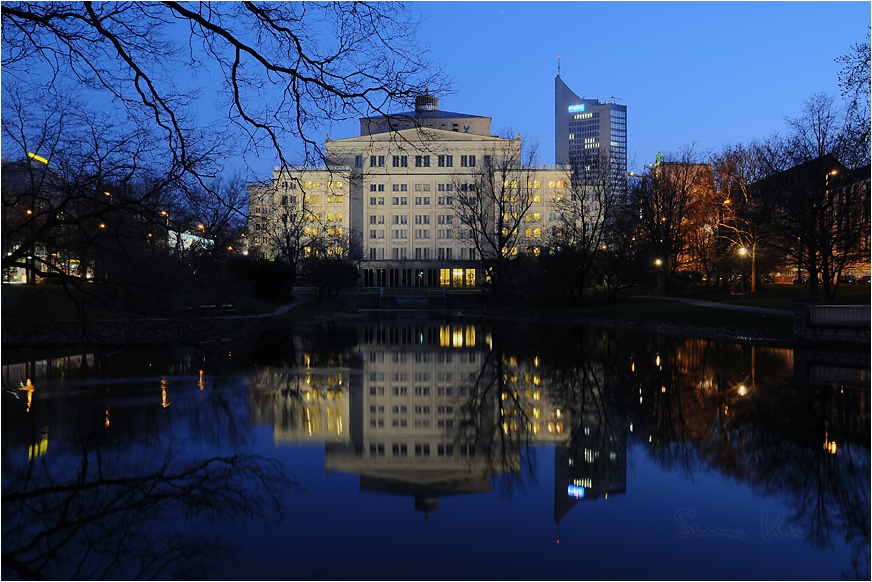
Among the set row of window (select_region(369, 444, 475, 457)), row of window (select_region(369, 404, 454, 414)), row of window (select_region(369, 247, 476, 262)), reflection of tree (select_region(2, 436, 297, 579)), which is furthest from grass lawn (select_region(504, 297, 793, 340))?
row of window (select_region(369, 247, 476, 262))

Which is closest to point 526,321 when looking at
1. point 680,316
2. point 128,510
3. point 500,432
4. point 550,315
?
point 550,315

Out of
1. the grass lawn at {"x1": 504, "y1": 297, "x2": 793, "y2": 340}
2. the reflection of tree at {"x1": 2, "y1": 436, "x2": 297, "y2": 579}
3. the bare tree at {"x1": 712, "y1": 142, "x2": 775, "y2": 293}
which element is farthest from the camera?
the bare tree at {"x1": 712, "y1": 142, "x2": 775, "y2": 293}

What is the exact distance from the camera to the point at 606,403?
538 inches

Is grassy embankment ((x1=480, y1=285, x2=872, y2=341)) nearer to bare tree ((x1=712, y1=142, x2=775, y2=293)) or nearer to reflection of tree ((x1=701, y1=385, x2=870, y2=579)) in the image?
bare tree ((x1=712, y1=142, x2=775, y2=293))

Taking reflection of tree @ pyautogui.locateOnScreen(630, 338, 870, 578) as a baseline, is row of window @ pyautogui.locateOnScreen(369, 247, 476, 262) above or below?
above

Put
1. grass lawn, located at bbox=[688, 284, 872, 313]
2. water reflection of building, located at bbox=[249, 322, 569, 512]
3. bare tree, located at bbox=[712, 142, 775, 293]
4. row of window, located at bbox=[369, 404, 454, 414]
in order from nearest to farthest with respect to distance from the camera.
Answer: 1. water reflection of building, located at bbox=[249, 322, 569, 512]
2. row of window, located at bbox=[369, 404, 454, 414]
3. grass lawn, located at bbox=[688, 284, 872, 313]
4. bare tree, located at bbox=[712, 142, 775, 293]

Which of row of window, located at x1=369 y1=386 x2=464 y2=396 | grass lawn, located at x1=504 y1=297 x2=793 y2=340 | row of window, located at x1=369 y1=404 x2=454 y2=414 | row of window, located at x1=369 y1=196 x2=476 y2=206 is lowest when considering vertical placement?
row of window, located at x1=369 y1=386 x2=464 y2=396

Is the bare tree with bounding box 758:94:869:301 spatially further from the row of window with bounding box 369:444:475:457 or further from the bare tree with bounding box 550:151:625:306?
the row of window with bounding box 369:444:475:457

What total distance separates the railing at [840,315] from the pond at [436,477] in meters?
6.49

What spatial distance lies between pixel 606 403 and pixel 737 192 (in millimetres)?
52115

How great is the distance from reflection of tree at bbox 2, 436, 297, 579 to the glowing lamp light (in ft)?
10.2

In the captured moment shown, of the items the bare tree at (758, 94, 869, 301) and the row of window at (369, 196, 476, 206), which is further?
the row of window at (369, 196, 476, 206)

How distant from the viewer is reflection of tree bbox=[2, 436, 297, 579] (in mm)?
6027

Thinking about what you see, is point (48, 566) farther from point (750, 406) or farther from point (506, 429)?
point (750, 406)
